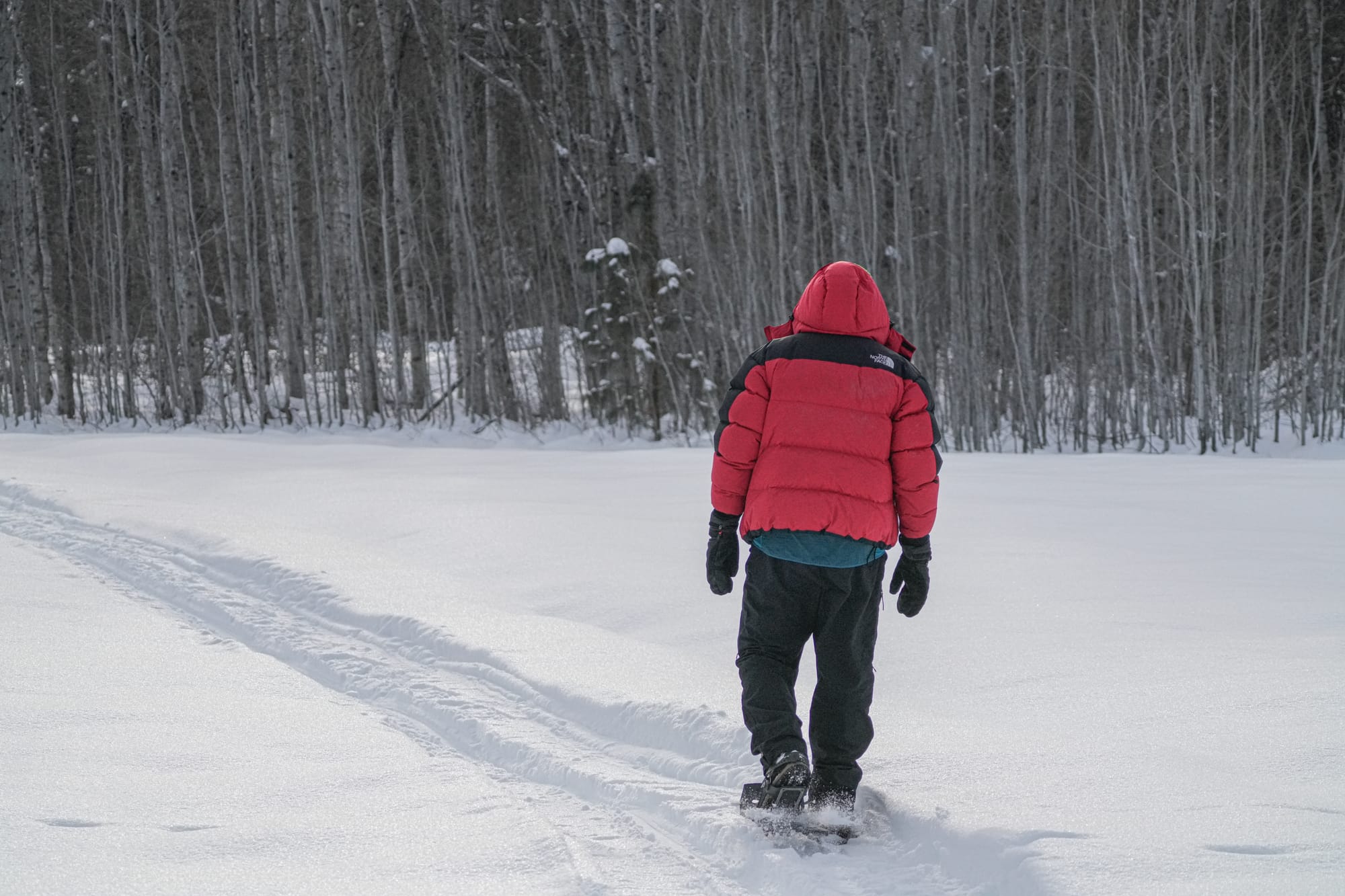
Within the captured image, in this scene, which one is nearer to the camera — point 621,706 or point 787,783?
point 787,783

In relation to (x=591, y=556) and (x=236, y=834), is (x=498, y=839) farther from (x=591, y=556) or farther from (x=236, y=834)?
(x=591, y=556)

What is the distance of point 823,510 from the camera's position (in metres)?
3.02

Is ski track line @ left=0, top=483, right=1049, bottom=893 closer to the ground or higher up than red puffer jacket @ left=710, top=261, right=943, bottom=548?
closer to the ground

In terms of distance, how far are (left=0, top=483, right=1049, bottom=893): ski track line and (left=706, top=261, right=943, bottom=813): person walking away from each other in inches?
9.7

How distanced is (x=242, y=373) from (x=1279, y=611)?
1494 cm

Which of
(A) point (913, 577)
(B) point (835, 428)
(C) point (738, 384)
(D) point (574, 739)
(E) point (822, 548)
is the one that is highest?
(C) point (738, 384)

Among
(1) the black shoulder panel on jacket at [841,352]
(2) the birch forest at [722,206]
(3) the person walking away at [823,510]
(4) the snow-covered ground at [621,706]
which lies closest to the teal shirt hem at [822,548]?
(3) the person walking away at [823,510]

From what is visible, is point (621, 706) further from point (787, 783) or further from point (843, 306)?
point (843, 306)

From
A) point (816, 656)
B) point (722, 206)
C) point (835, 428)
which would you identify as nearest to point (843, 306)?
point (835, 428)

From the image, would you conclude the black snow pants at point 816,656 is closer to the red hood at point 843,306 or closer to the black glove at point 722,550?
the black glove at point 722,550

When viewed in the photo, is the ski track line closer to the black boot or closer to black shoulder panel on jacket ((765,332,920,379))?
the black boot

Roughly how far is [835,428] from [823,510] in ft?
0.70

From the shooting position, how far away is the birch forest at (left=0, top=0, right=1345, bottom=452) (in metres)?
11.4

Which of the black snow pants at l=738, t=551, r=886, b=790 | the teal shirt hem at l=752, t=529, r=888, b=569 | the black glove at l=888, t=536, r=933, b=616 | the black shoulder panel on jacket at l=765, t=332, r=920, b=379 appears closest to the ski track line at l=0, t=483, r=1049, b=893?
the black snow pants at l=738, t=551, r=886, b=790
